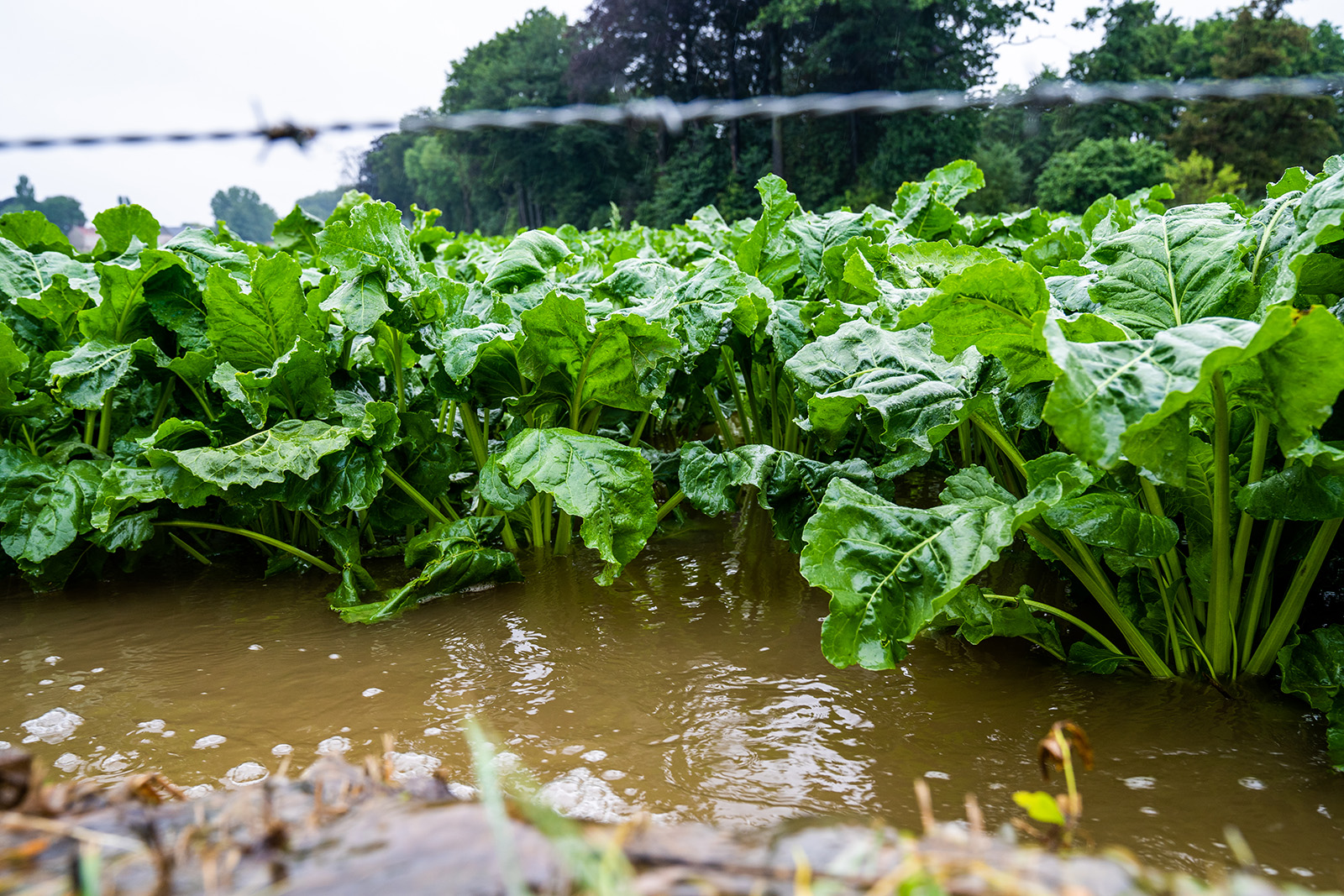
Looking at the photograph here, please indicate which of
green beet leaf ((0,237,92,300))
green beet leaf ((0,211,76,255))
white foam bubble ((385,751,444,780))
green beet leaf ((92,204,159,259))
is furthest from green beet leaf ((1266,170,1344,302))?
green beet leaf ((0,211,76,255))

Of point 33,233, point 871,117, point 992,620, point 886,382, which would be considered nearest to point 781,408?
point 886,382

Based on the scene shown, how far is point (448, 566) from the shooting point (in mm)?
2572

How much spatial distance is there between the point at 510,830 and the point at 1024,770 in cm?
127

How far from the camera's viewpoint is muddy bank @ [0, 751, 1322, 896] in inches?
21.8

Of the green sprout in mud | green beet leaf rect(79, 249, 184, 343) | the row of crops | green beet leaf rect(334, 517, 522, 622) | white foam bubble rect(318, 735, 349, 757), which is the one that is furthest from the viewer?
green beet leaf rect(79, 249, 184, 343)

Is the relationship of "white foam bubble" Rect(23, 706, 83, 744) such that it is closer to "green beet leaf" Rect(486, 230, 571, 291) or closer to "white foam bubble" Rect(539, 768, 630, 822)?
"white foam bubble" Rect(539, 768, 630, 822)

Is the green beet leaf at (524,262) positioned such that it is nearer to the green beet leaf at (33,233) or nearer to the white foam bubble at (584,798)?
the white foam bubble at (584,798)

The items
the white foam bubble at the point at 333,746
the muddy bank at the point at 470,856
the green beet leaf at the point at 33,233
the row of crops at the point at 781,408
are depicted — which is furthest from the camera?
the green beet leaf at the point at 33,233

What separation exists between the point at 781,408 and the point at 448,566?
144 centimetres

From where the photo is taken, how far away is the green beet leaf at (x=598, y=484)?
2.32m

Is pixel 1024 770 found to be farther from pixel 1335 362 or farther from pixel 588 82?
pixel 588 82

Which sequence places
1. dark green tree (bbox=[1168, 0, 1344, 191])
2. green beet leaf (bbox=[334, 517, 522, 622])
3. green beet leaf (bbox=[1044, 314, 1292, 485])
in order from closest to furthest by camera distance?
green beet leaf (bbox=[1044, 314, 1292, 485]), green beet leaf (bbox=[334, 517, 522, 622]), dark green tree (bbox=[1168, 0, 1344, 191])

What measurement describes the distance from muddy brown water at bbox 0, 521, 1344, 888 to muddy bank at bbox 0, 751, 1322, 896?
886mm

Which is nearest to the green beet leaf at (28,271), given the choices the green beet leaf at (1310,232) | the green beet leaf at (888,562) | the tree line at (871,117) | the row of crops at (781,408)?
the row of crops at (781,408)
